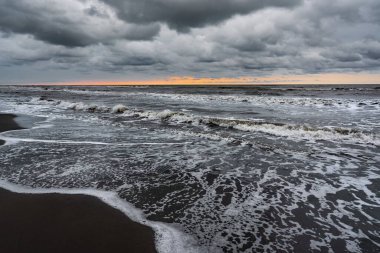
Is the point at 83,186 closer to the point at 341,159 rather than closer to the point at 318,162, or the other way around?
the point at 318,162

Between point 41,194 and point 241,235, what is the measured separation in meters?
4.05

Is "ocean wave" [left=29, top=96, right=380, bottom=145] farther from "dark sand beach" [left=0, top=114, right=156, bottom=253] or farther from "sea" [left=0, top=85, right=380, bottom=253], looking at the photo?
"dark sand beach" [left=0, top=114, right=156, bottom=253]

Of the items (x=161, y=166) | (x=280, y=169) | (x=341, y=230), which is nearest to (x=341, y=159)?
(x=280, y=169)

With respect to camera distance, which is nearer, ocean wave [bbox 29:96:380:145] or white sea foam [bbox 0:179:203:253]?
white sea foam [bbox 0:179:203:253]

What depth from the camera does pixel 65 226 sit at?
14.1 feet

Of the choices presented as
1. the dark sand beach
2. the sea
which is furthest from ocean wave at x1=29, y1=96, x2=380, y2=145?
the dark sand beach

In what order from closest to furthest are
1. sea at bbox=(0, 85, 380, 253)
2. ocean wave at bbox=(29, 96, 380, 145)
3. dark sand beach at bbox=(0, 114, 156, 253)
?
dark sand beach at bbox=(0, 114, 156, 253) < sea at bbox=(0, 85, 380, 253) < ocean wave at bbox=(29, 96, 380, 145)

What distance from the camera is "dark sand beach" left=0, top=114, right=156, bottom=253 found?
12.4 feet

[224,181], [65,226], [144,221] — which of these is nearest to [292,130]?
[224,181]

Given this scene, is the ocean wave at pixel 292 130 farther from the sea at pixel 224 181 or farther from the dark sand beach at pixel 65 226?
the dark sand beach at pixel 65 226

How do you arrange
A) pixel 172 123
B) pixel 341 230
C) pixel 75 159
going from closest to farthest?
pixel 341 230 → pixel 75 159 → pixel 172 123

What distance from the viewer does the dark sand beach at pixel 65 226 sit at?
3.77 metres

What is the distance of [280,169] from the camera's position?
24.4ft

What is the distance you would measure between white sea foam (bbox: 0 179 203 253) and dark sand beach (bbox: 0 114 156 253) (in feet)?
0.37
